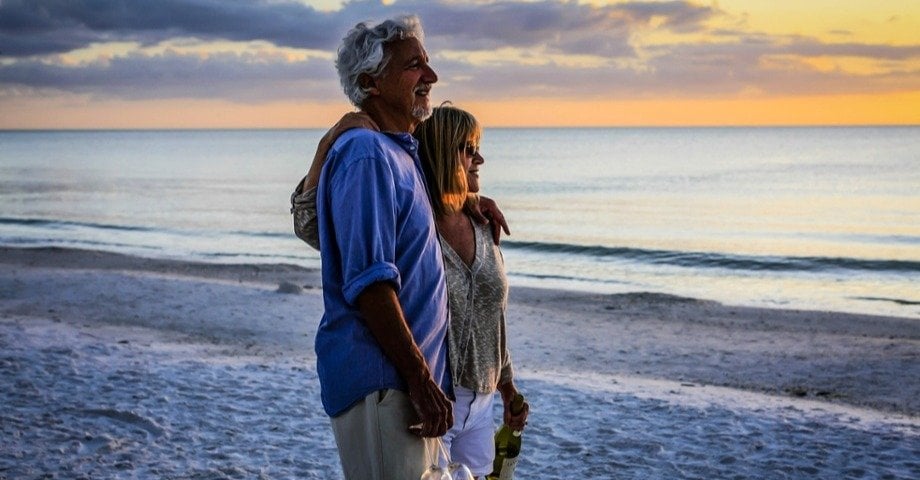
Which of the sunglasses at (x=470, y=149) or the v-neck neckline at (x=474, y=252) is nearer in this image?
the sunglasses at (x=470, y=149)

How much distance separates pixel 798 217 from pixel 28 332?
29.3 meters

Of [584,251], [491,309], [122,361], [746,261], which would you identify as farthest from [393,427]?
[584,251]

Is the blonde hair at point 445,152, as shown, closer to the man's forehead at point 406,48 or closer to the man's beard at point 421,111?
the man's beard at point 421,111

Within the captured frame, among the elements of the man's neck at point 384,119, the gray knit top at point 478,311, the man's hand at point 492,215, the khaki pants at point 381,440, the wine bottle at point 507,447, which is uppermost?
the man's neck at point 384,119

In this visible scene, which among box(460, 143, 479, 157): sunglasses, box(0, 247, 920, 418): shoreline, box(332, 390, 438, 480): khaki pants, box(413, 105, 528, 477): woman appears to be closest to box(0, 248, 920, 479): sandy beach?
box(0, 247, 920, 418): shoreline

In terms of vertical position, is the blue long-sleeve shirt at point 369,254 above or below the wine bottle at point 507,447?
above

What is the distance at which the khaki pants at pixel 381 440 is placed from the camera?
257 centimetres

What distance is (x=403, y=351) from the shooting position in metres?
2.50

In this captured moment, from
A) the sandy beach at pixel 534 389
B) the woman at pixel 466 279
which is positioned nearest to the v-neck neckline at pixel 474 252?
the woman at pixel 466 279

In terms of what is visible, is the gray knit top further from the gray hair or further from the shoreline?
the shoreline

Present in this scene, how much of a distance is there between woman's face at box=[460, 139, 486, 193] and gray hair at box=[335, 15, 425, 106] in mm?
494

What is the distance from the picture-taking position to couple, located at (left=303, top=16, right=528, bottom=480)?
2.49m

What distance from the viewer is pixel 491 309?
11.1 feet

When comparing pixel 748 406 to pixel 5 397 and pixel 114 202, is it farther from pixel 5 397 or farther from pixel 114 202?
pixel 114 202
